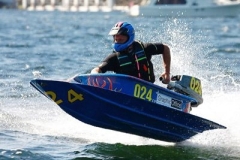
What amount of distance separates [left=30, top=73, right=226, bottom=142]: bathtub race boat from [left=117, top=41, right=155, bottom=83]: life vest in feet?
1.32

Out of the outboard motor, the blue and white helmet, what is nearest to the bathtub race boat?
the outboard motor

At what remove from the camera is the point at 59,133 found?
445 inches

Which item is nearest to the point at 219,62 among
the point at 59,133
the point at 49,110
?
the point at 49,110

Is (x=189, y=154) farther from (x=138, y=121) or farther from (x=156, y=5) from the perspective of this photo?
(x=156, y=5)

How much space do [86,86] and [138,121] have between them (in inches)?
38.0

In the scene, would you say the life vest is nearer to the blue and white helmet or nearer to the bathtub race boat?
the blue and white helmet

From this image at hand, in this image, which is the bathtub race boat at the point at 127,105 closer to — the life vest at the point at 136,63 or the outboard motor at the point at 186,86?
the outboard motor at the point at 186,86

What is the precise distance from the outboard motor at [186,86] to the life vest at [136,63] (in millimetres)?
484

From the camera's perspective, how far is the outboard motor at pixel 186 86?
35.3ft

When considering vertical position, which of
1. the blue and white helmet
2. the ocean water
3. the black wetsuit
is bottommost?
the ocean water

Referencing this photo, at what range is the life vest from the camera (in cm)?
1035

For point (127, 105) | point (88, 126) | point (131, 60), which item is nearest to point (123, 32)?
point (131, 60)

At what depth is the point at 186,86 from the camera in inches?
427

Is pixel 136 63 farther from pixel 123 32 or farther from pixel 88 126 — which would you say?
pixel 88 126
